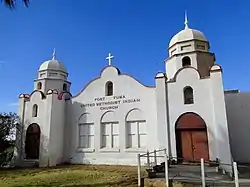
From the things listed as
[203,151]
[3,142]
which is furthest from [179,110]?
[3,142]

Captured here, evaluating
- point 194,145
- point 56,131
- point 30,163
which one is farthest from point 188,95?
point 30,163

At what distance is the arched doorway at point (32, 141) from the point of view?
21.3 metres

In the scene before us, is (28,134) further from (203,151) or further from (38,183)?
(203,151)

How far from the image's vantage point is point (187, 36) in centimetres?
1978

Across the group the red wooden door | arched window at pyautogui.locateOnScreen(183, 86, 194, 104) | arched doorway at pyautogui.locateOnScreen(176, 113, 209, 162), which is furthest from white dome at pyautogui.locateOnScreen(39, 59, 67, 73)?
the red wooden door

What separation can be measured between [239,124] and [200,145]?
4507 millimetres

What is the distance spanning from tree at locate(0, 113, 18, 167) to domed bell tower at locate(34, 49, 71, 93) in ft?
12.8

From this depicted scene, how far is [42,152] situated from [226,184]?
50.4 ft

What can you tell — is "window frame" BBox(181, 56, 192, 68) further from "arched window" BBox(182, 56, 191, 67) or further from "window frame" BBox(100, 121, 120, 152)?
"window frame" BBox(100, 121, 120, 152)

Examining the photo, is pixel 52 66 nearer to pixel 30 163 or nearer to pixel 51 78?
pixel 51 78

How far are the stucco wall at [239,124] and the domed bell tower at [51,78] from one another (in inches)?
633

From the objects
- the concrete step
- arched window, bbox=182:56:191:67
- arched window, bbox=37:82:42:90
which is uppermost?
arched window, bbox=182:56:191:67

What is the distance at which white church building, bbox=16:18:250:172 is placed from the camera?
16.2 meters

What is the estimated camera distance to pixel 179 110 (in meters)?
16.9
